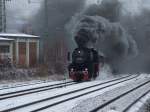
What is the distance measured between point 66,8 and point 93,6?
177 inches

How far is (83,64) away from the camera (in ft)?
111

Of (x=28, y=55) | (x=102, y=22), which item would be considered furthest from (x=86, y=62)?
(x=28, y=55)

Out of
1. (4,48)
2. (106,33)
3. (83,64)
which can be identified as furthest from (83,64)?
A: (4,48)

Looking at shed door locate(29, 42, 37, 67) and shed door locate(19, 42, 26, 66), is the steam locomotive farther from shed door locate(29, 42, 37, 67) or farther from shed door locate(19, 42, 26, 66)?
shed door locate(29, 42, 37, 67)

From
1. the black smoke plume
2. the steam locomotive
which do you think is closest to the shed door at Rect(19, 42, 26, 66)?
the black smoke plume

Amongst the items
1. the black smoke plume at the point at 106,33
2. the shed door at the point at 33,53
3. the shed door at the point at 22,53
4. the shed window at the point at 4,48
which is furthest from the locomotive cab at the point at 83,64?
the shed door at the point at 33,53

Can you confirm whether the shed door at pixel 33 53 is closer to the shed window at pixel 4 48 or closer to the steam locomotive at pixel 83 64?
the shed window at pixel 4 48

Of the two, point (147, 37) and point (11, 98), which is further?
point (147, 37)

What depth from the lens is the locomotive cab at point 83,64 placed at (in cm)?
3359

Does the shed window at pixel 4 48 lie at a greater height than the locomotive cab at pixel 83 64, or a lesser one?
greater

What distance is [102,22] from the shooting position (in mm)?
38750

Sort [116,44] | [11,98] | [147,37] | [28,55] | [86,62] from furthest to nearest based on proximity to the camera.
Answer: [28,55], [147,37], [116,44], [86,62], [11,98]

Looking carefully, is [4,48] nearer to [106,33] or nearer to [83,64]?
[106,33]

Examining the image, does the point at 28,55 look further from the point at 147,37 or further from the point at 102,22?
the point at 102,22
